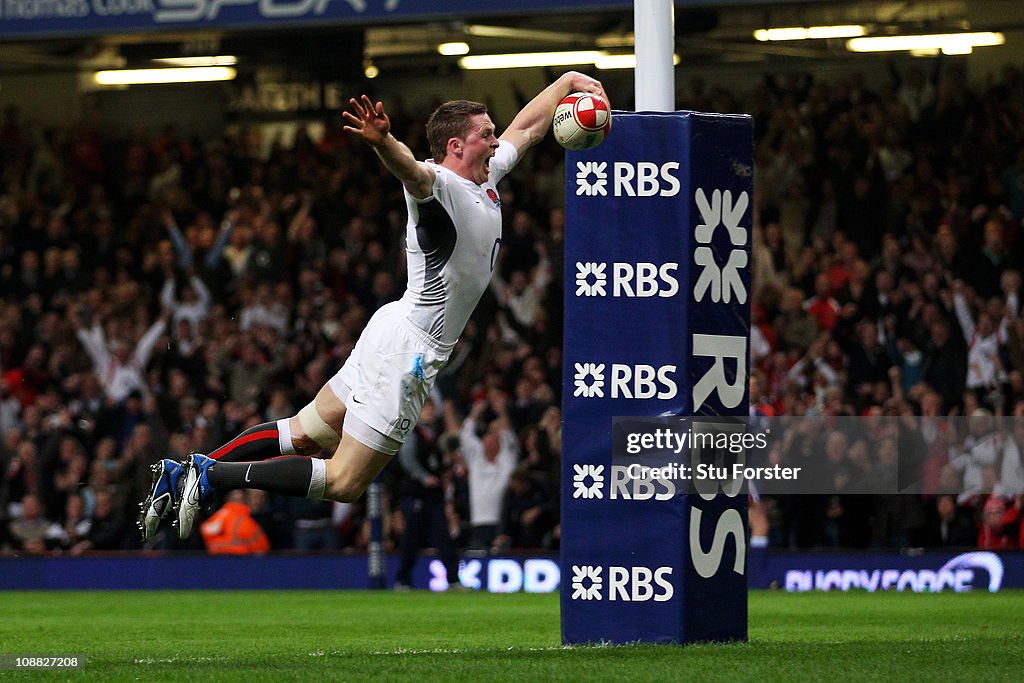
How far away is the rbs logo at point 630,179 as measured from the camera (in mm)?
9281

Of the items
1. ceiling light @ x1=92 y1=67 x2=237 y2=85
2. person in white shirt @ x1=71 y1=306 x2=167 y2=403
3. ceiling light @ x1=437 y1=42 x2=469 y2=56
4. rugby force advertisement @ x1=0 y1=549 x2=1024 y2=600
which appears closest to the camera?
rugby force advertisement @ x1=0 y1=549 x2=1024 y2=600

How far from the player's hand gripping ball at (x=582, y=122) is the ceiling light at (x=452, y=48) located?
50.4 feet

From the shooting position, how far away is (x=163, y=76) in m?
25.9

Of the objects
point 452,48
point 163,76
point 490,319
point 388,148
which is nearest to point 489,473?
point 490,319

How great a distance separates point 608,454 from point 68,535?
11.7 metres

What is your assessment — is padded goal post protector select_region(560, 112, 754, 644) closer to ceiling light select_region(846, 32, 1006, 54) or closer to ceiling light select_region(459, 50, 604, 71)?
ceiling light select_region(846, 32, 1006, 54)

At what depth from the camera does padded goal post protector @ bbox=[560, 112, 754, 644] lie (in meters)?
9.17

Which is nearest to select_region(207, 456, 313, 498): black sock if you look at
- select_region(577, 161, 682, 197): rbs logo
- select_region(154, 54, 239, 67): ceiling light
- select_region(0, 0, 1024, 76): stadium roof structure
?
select_region(577, 161, 682, 197): rbs logo

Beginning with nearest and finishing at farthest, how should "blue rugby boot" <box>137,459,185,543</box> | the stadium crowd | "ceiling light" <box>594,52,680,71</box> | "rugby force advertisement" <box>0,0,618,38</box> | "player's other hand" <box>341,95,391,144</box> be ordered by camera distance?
"player's other hand" <box>341,95,391,144</box>
"blue rugby boot" <box>137,459,185,543</box>
the stadium crowd
"rugby force advertisement" <box>0,0,618,38</box>
"ceiling light" <box>594,52,680,71</box>

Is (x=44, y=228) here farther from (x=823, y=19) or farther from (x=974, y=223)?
(x=974, y=223)

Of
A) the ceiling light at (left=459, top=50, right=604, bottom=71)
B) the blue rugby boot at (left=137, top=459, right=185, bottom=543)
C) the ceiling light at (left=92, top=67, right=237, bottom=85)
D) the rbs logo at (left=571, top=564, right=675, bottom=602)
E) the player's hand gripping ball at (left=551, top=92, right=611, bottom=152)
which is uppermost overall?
the ceiling light at (left=92, top=67, right=237, bottom=85)

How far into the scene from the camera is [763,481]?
57.4 ft

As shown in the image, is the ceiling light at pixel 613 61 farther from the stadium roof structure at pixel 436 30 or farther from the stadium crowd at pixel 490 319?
the stadium crowd at pixel 490 319

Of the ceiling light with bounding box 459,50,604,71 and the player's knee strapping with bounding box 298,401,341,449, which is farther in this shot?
the ceiling light with bounding box 459,50,604,71
